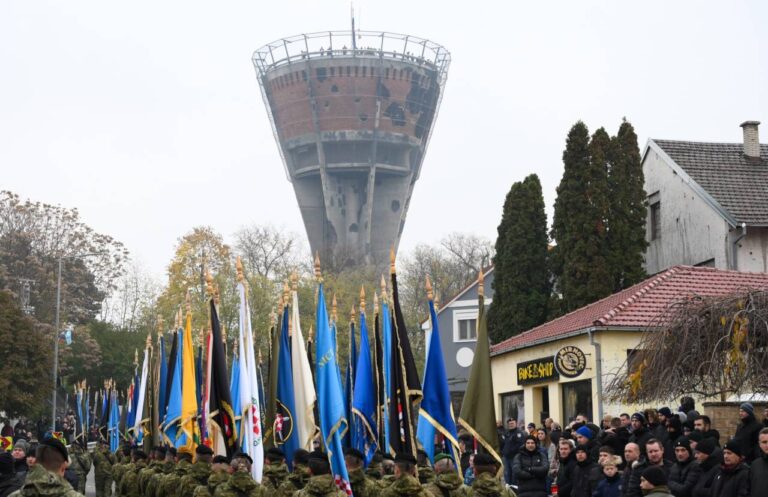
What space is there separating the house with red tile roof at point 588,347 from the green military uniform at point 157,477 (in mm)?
11601

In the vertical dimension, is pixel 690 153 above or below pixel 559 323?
above

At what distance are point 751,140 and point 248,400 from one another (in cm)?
2689

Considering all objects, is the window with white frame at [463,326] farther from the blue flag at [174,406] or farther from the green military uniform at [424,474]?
the green military uniform at [424,474]

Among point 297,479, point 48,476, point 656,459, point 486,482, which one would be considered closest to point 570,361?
point 297,479

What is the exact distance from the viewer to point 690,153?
38156 mm

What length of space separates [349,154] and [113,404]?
6176 centimetres

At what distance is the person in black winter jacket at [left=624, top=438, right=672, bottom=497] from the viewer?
39.7ft

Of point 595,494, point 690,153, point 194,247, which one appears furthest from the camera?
point 194,247

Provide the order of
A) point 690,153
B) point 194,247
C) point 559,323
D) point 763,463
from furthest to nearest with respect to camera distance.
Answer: point 194,247, point 690,153, point 559,323, point 763,463

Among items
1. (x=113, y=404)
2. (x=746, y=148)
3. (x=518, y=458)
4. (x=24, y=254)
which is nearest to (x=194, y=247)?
(x=24, y=254)

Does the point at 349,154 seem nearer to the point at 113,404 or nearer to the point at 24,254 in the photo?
the point at 24,254

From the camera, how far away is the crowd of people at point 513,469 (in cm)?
1073

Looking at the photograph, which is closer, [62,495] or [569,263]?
[62,495]

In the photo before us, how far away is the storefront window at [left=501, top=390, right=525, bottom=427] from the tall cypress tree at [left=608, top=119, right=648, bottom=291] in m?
4.71
